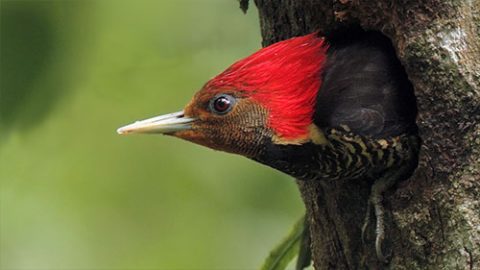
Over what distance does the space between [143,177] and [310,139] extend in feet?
4.17

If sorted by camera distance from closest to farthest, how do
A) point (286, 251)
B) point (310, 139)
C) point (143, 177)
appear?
point (310, 139), point (286, 251), point (143, 177)

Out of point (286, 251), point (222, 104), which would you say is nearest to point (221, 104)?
point (222, 104)

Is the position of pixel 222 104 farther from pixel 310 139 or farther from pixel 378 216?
pixel 378 216

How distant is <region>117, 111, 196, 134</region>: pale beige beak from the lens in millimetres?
3039

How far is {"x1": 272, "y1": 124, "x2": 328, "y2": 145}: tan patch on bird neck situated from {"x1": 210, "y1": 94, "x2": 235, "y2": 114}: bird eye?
17 cm

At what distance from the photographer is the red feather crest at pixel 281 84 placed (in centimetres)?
303

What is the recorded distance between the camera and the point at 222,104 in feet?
10.00

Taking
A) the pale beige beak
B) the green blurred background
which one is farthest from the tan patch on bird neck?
the green blurred background

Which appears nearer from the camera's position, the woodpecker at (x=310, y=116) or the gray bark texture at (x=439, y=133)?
the gray bark texture at (x=439, y=133)

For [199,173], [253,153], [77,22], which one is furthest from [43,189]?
[253,153]

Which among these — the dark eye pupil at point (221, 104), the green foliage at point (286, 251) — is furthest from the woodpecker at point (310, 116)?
the green foliage at point (286, 251)

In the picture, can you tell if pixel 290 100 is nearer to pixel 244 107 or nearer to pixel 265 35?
Result: pixel 244 107

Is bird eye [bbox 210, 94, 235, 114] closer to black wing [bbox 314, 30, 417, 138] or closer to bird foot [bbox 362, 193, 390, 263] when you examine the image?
black wing [bbox 314, 30, 417, 138]

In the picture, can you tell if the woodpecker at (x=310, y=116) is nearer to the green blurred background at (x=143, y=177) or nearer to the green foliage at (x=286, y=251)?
the green foliage at (x=286, y=251)
